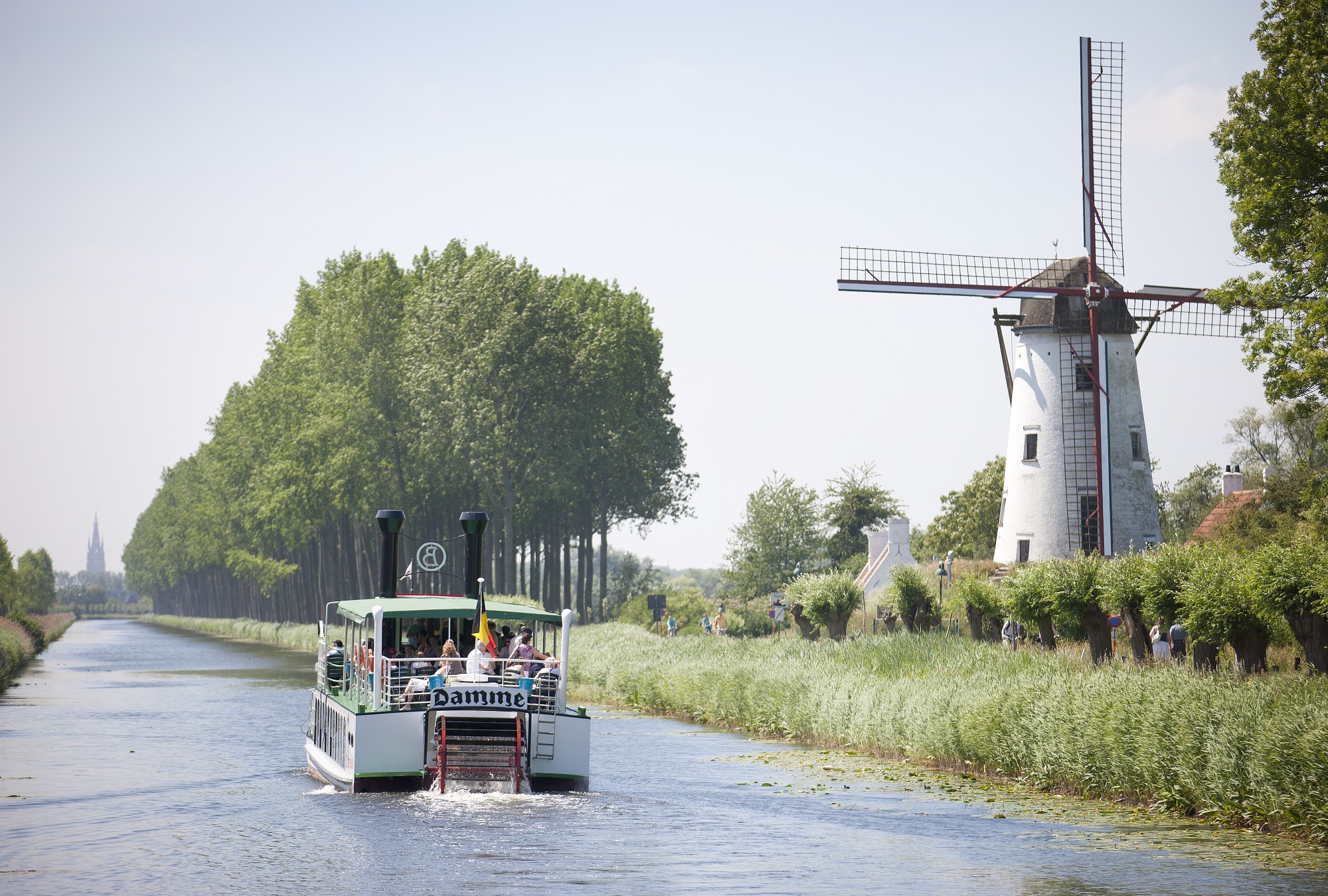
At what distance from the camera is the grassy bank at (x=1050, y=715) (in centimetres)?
2277

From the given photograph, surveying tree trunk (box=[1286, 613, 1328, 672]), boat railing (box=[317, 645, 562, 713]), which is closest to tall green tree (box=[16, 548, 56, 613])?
boat railing (box=[317, 645, 562, 713])

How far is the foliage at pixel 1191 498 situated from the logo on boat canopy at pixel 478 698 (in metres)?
75.1

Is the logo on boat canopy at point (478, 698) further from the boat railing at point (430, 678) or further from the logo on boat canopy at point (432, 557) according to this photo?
the logo on boat canopy at point (432, 557)

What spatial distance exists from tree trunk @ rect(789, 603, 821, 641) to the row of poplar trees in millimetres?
26974

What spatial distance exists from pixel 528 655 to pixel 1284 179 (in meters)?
22.6

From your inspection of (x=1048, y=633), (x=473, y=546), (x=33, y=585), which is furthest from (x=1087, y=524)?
(x=33, y=585)

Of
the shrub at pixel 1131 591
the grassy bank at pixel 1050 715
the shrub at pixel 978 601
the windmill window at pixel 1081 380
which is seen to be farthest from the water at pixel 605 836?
the windmill window at pixel 1081 380

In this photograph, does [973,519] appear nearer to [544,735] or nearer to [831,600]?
[831,600]

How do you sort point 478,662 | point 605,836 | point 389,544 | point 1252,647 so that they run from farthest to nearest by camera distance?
point 389,544 → point 1252,647 → point 478,662 → point 605,836

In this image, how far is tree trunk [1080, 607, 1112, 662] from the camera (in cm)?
3897

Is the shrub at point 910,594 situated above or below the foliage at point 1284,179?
below

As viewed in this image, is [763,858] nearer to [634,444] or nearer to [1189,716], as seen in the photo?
[1189,716]

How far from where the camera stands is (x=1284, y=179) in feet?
117

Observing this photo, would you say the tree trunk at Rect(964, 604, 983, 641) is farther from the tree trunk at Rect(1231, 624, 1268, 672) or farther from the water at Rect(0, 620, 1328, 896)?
the tree trunk at Rect(1231, 624, 1268, 672)
